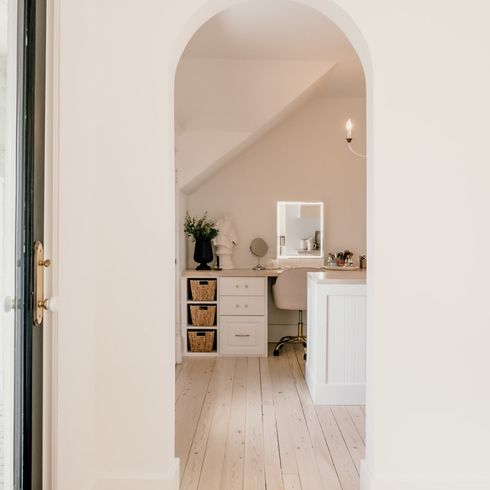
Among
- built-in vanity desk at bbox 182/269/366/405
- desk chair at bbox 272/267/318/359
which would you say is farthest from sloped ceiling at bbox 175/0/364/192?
built-in vanity desk at bbox 182/269/366/405

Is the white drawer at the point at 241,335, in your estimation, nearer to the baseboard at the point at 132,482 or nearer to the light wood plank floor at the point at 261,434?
the light wood plank floor at the point at 261,434

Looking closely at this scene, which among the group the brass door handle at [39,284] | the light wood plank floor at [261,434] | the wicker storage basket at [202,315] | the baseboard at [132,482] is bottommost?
the light wood plank floor at [261,434]

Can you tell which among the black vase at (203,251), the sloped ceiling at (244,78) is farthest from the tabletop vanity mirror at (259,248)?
the sloped ceiling at (244,78)

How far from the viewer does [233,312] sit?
455 centimetres

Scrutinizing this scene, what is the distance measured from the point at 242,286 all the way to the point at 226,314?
0.31 metres

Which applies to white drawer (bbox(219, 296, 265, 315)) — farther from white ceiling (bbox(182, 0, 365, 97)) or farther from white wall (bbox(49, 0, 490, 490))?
white wall (bbox(49, 0, 490, 490))

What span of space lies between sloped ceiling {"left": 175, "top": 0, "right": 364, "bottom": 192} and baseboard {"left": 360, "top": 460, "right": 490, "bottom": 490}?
278 cm

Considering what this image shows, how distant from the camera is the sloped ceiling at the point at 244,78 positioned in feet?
11.4

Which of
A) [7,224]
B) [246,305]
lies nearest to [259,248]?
[246,305]

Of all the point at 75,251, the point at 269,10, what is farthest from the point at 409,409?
the point at 269,10

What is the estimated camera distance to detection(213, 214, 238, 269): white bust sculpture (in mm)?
4934

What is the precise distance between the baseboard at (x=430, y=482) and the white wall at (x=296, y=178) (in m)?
3.34

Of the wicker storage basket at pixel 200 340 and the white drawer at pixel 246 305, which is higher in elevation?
the white drawer at pixel 246 305

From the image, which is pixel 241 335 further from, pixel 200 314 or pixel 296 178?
pixel 296 178
